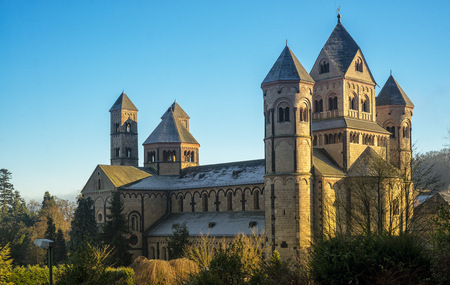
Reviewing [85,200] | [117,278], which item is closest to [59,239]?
[85,200]

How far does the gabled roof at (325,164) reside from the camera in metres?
57.4

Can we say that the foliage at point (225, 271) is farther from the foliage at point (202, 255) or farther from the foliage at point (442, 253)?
the foliage at point (442, 253)

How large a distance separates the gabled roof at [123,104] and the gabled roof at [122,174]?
792 inches

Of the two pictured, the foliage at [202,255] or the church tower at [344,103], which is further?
the church tower at [344,103]

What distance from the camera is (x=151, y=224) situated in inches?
2886

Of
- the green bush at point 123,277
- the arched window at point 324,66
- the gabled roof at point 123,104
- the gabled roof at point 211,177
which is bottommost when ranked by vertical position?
the green bush at point 123,277

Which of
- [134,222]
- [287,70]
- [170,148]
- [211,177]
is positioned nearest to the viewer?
[287,70]

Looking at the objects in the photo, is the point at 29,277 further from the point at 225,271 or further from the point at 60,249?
the point at 60,249

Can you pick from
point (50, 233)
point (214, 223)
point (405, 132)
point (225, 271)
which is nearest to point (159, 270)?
point (225, 271)

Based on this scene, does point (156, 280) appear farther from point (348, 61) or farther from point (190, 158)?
point (190, 158)

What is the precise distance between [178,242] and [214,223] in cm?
567

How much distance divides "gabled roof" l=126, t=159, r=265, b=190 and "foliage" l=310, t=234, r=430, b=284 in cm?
4235

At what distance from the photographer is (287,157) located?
55.1m

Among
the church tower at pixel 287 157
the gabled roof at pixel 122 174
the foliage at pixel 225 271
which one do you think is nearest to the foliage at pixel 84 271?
the foliage at pixel 225 271
